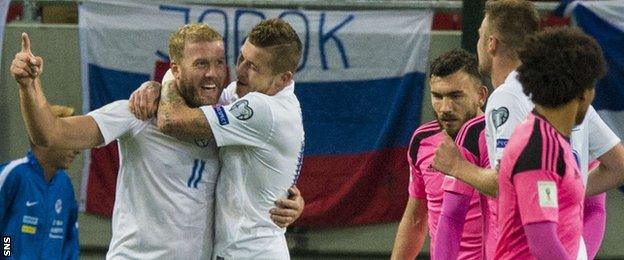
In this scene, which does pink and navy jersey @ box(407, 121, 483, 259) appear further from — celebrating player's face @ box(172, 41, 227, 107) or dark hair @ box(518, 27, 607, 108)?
dark hair @ box(518, 27, 607, 108)

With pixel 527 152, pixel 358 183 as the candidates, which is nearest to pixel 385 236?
pixel 358 183

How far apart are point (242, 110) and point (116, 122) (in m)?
0.46

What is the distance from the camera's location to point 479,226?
538cm

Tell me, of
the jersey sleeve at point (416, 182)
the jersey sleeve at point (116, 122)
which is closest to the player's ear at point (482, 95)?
the jersey sleeve at point (416, 182)

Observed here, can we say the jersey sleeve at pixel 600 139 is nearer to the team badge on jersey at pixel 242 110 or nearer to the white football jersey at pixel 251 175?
the white football jersey at pixel 251 175

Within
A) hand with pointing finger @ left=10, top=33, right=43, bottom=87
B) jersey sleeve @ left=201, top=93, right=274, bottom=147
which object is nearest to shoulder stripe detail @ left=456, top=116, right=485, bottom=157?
jersey sleeve @ left=201, top=93, right=274, bottom=147

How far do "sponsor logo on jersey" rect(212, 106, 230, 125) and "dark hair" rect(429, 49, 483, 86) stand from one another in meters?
1.19

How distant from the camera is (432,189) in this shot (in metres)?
5.57

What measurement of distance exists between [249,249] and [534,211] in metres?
1.39

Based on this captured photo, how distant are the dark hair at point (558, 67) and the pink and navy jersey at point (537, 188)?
94mm

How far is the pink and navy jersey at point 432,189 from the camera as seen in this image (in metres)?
5.38

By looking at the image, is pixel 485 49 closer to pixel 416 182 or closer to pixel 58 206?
pixel 416 182

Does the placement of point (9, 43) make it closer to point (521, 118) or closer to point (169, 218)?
point (169, 218)

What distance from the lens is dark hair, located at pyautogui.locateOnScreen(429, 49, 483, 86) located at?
18.2 ft
